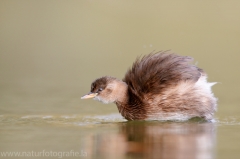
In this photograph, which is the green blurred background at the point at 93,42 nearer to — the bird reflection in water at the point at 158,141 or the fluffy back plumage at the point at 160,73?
the fluffy back plumage at the point at 160,73

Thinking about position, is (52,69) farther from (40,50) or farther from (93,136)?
(93,136)

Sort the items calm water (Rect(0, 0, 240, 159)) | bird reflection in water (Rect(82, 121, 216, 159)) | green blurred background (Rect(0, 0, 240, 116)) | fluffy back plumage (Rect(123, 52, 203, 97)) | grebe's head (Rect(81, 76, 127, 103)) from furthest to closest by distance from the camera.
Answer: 1. green blurred background (Rect(0, 0, 240, 116))
2. grebe's head (Rect(81, 76, 127, 103))
3. fluffy back plumage (Rect(123, 52, 203, 97))
4. calm water (Rect(0, 0, 240, 159))
5. bird reflection in water (Rect(82, 121, 216, 159))

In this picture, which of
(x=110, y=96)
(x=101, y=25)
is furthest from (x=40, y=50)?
(x=110, y=96)

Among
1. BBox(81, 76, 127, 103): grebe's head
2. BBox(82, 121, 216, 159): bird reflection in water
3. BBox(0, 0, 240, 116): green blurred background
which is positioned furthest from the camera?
BBox(0, 0, 240, 116): green blurred background

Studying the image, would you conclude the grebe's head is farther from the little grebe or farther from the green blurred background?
the green blurred background

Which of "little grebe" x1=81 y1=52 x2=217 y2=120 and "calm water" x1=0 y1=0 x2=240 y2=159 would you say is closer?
"calm water" x1=0 y1=0 x2=240 y2=159

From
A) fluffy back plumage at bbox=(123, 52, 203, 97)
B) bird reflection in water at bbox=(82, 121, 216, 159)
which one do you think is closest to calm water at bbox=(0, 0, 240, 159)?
bird reflection in water at bbox=(82, 121, 216, 159)

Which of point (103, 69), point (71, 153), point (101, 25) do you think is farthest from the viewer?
point (101, 25)
